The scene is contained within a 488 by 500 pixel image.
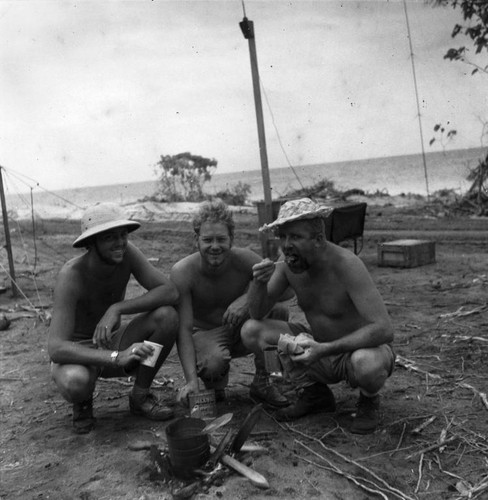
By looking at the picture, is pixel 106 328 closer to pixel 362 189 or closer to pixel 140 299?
pixel 140 299

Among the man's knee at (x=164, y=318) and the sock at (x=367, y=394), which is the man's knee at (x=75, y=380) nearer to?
the man's knee at (x=164, y=318)

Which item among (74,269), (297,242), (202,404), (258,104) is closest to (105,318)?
(74,269)

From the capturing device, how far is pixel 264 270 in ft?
11.1

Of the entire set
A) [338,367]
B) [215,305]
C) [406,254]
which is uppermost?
[215,305]

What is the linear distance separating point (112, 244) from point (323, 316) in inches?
53.1

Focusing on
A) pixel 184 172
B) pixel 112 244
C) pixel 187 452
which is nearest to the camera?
pixel 187 452

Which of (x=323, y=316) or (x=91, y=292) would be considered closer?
(x=323, y=316)

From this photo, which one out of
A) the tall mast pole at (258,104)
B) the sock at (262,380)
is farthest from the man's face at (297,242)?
the tall mast pole at (258,104)

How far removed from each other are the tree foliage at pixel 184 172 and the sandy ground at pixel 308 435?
18.1 meters

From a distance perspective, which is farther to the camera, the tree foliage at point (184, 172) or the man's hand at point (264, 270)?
the tree foliage at point (184, 172)

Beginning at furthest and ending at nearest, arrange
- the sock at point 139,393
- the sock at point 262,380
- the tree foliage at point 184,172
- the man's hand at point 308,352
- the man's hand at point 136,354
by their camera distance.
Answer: the tree foliage at point 184,172
the sock at point 262,380
the sock at point 139,393
the man's hand at point 136,354
the man's hand at point 308,352

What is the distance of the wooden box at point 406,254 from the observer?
27.9 ft

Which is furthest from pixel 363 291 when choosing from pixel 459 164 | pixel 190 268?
pixel 459 164

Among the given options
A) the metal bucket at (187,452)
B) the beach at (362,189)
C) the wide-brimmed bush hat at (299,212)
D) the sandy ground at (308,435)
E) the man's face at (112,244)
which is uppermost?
the beach at (362,189)
